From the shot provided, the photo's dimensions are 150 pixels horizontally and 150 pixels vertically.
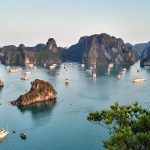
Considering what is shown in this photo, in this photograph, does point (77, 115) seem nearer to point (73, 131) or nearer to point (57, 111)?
point (57, 111)

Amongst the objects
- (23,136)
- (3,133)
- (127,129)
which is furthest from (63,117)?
(127,129)

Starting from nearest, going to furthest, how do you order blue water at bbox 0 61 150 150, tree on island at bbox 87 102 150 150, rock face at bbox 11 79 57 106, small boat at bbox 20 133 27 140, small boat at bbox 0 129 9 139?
tree on island at bbox 87 102 150 150, blue water at bbox 0 61 150 150, small boat at bbox 20 133 27 140, small boat at bbox 0 129 9 139, rock face at bbox 11 79 57 106

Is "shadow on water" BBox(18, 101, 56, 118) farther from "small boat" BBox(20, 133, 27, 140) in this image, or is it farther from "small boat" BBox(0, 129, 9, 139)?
"small boat" BBox(20, 133, 27, 140)

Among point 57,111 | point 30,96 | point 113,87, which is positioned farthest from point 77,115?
point 113,87

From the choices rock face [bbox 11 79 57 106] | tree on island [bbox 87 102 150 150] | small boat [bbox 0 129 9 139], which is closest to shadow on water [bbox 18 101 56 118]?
rock face [bbox 11 79 57 106]

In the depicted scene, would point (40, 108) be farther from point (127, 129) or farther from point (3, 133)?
point (127, 129)

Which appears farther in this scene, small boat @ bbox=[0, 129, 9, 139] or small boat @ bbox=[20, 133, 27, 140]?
small boat @ bbox=[0, 129, 9, 139]

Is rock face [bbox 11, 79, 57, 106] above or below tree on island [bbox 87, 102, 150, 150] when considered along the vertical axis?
below
